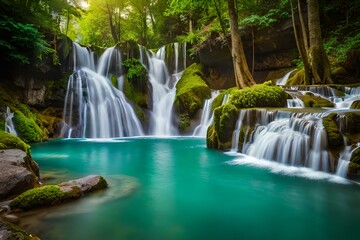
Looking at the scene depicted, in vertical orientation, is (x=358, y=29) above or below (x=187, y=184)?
above

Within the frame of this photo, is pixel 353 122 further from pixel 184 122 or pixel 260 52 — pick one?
pixel 260 52

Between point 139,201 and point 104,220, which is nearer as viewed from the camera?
point 104,220

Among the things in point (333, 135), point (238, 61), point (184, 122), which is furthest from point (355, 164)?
point (184, 122)

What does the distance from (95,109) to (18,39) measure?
5.30m

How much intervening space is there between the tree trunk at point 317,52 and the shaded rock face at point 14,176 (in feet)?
39.1

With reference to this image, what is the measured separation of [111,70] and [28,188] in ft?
49.4

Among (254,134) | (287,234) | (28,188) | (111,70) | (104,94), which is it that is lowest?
(287,234)

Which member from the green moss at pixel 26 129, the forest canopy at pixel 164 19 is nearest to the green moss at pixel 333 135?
the forest canopy at pixel 164 19

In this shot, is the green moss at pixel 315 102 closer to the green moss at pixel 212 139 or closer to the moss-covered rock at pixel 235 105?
the moss-covered rock at pixel 235 105

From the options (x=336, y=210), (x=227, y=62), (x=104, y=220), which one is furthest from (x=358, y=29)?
(x=104, y=220)

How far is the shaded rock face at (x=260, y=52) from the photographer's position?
1634 cm

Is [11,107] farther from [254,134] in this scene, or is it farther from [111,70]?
[254,134]

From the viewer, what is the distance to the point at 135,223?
3.53 m

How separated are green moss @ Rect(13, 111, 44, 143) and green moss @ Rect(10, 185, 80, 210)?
8.74 meters
